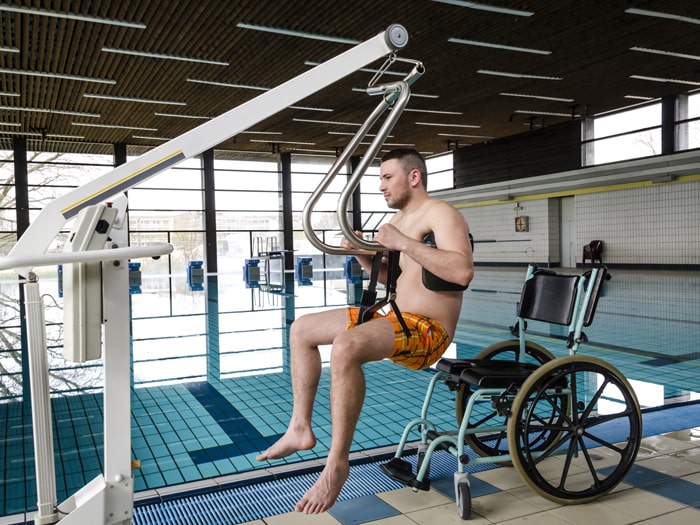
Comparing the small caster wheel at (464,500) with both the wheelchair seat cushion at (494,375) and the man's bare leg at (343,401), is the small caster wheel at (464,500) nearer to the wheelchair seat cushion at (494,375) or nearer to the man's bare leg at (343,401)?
the wheelchair seat cushion at (494,375)

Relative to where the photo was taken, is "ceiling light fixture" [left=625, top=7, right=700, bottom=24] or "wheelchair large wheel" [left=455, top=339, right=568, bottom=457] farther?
"ceiling light fixture" [left=625, top=7, right=700, bottom=24]

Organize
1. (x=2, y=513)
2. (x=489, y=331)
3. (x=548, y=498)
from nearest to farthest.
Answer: (x=548, y=498)
(x=2, y=513)
(x=489, y=331)

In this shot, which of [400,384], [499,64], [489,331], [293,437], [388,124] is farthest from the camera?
[499,64]

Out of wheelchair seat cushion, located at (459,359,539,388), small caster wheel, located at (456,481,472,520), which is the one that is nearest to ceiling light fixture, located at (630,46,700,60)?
wheelchair seat cushion, located at (459,359,539,388)

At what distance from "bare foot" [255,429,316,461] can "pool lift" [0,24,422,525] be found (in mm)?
501

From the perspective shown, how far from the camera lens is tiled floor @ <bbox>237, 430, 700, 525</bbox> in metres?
1.97

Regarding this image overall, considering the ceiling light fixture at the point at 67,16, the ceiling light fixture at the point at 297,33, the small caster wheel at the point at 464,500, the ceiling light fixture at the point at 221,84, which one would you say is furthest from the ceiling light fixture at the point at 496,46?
the small caster wheel at the point at 464,500

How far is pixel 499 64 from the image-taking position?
9.89 meters

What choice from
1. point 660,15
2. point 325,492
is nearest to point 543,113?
point 660,15

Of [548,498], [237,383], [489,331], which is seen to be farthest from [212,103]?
[548,498]

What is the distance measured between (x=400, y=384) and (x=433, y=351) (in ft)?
7.59

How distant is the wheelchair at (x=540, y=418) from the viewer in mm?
2020

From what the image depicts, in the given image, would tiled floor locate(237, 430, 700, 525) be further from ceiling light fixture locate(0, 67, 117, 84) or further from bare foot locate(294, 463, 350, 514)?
ceiling light fixture locate(0, 67, 117, 84)

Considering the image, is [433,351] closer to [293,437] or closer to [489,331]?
[293,437]
